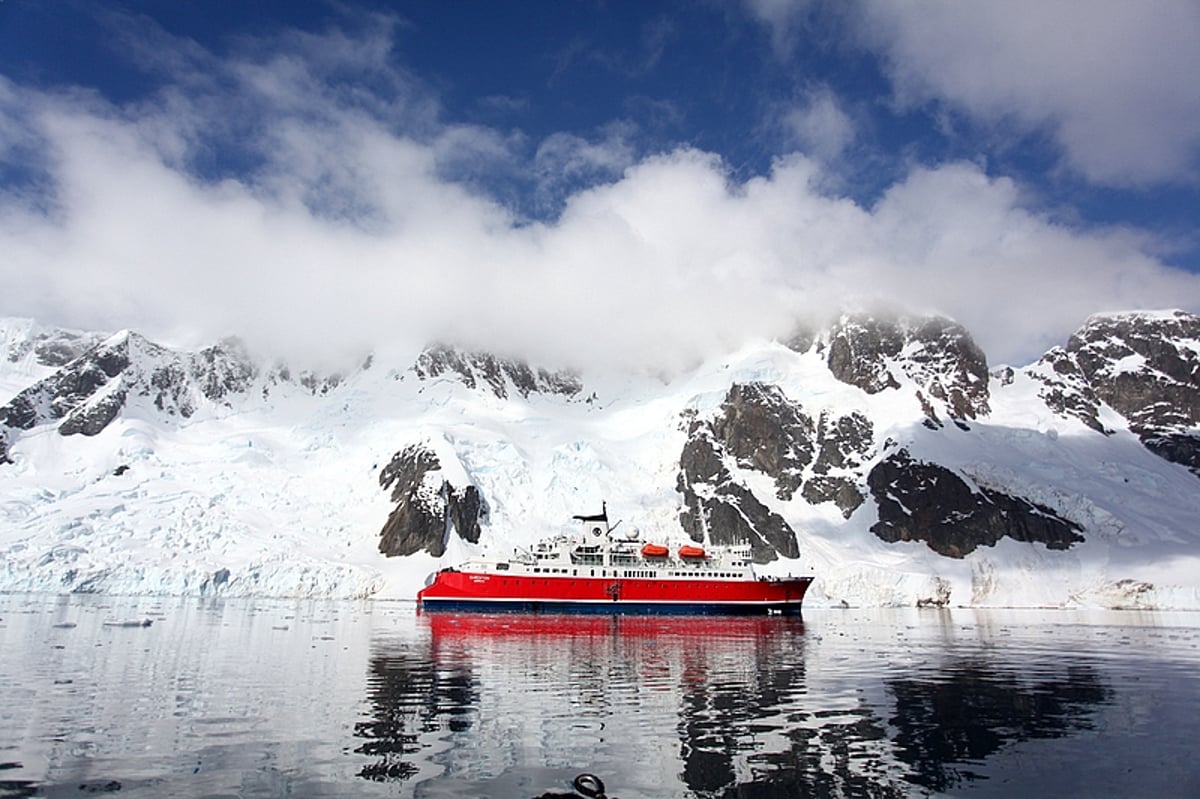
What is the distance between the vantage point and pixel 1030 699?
80.2ft

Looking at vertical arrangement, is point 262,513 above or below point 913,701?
above

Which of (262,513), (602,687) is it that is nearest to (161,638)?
(602,687)

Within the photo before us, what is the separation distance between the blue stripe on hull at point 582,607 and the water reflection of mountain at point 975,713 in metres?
44.7

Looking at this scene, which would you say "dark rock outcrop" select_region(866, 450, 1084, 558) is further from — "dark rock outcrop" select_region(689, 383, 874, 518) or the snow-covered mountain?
"dark rock outcrop" select_region(689, 383, 874, 518)

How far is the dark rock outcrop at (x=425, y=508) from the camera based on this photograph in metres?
137

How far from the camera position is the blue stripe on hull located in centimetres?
7381

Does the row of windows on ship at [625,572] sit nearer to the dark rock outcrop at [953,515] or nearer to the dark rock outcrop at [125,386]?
the dark rock outcrop at [953,515]

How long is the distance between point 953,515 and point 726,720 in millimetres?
150057

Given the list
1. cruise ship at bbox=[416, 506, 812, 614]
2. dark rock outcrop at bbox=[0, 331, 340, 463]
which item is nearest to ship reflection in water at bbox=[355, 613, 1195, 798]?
cruise ship at bbox=[416, 506, 812, 614]

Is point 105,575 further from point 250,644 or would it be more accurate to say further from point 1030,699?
point 1030,699

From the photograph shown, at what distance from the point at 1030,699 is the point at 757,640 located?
25165 millimetres

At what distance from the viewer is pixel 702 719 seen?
19969 mm

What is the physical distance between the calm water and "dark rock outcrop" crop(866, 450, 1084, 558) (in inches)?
4564

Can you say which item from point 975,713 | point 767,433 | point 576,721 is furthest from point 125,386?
point 975,713
